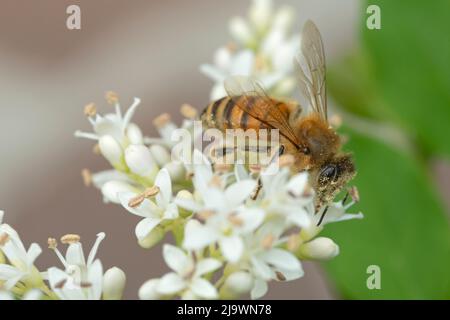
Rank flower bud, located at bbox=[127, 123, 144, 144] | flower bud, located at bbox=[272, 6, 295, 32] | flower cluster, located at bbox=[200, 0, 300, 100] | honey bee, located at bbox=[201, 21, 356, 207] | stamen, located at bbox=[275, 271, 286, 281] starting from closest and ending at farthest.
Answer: stamen, located at bbox=[275, 271, 286, 281], honey bee, located at bbox=[201, 21, 356, 207], flower bud, located at bbox=[127, 123, 144, 144], flower cluster, located at bbox=[200, 0, 300, 100], flower bud, located at bbox=[272, 6, 295, 32]

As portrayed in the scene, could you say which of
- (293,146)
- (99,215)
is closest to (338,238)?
(293,146)

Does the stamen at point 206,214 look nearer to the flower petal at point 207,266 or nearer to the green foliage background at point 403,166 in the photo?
the flower petal at point 207,266

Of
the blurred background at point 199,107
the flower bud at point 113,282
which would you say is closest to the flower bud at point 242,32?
the blurred background at point 199,107

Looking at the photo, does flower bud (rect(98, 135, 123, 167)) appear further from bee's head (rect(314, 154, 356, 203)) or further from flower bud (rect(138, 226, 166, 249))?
bee's head (rect(314, 154, 356, 203))

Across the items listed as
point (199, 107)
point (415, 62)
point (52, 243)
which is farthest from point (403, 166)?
point (199, 107)

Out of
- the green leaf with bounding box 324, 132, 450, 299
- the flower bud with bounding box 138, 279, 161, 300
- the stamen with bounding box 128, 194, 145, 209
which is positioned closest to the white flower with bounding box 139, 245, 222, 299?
the flower bud with bounding box 138, 279, 161, 300

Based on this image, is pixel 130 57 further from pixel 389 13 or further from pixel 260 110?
pixel 260 110

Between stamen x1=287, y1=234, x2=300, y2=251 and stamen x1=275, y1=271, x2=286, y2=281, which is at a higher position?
stamen x1=287, y1=234, x2=300, y2=251
